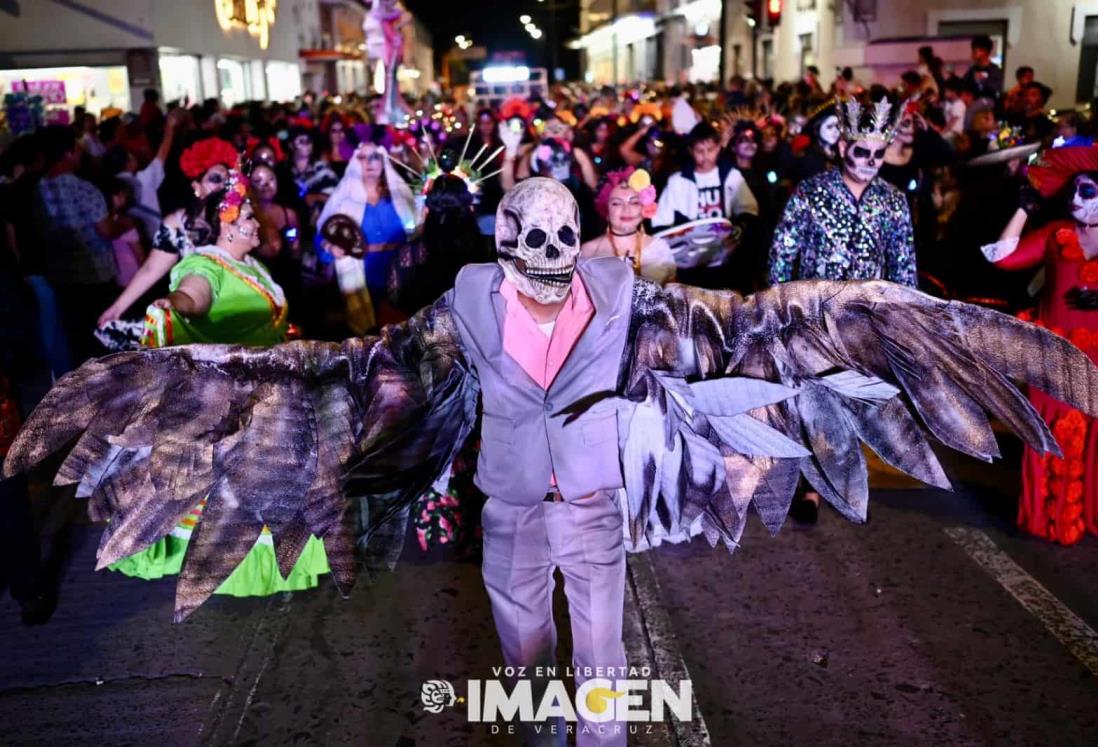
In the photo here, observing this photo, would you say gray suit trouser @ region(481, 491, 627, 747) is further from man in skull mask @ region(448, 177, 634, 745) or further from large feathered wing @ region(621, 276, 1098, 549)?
large feathered wing @ region(621, 276, 1098, 549)

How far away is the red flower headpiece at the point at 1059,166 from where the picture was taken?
4797 mm

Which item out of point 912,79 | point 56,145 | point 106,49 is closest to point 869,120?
point 56,145

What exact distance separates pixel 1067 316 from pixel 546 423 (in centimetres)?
316

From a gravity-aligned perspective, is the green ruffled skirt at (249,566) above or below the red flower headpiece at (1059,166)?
below

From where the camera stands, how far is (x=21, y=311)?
4438 millimetres

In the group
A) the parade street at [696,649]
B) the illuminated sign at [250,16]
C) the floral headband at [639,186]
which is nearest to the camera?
the parade street at [696,649]

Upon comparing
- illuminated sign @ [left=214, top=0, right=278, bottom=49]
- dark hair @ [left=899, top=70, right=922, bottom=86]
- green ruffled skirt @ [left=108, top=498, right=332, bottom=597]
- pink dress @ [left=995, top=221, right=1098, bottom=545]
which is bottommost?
green ruffled skirt @ [left=108, top=498, right=332, bottom=597]

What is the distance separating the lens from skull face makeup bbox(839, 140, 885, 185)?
5.16m

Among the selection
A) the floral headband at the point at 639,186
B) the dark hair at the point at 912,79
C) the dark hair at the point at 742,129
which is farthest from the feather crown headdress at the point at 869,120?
the dark hair at the point at 912,79

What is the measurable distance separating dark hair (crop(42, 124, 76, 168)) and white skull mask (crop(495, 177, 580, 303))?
6.71m

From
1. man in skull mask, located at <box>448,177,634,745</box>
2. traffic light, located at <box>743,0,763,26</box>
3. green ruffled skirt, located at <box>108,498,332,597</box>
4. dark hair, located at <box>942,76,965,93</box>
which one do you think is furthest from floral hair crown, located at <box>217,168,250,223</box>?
traffic light, located at <box>743,0,763,26</box>

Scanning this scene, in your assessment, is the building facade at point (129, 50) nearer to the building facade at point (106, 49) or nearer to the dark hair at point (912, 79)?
the building facade at point (106, 49)

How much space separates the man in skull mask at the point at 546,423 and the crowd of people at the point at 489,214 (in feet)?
5.98

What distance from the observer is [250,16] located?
31156 millimetres
